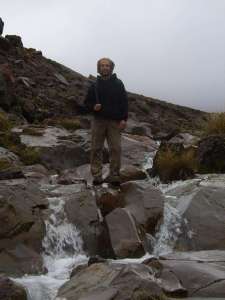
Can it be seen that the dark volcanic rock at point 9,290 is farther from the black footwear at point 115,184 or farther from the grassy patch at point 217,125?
the grassy patch at point 217,125

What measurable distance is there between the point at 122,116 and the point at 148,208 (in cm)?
214

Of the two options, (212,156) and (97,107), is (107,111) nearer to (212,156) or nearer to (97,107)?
(97,107)

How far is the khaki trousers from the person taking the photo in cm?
1366

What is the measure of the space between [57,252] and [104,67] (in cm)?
405

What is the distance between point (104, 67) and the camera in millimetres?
13164

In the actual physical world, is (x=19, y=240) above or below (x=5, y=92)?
below

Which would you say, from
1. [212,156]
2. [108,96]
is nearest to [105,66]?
[108,96]

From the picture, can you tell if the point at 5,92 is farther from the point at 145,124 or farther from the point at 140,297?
the point at 140,297

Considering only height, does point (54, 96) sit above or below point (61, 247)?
above

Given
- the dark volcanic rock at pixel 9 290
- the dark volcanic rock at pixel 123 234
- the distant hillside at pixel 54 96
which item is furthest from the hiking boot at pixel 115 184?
the distant hillside at pixel 54 96

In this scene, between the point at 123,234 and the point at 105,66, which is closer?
the point at 123,234

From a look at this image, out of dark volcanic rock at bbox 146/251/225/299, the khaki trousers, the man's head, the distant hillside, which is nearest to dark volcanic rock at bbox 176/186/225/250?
dark volcanic rock at bbox 146/251/225/299

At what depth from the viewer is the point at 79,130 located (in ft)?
79.4

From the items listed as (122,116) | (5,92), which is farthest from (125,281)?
(5,92)
